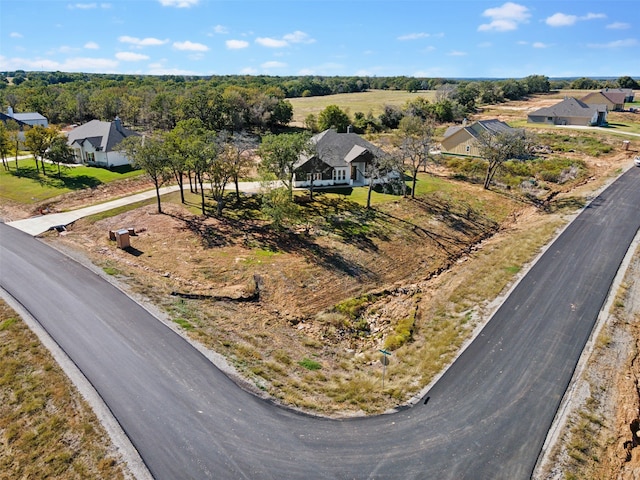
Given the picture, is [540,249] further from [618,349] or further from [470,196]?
[470,196]

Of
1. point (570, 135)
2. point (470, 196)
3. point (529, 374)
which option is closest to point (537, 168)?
point (470, 196)

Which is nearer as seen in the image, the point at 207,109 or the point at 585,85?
the point at 207,109

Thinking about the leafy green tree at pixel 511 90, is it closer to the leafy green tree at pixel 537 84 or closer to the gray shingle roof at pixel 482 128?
the leafy green tree at pixel 537 84

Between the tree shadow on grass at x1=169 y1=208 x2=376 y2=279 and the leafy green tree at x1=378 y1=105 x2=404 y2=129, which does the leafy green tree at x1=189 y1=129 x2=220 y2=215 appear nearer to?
the tree shadow on grass at x1=169 y1=208 x2=376 y2=279

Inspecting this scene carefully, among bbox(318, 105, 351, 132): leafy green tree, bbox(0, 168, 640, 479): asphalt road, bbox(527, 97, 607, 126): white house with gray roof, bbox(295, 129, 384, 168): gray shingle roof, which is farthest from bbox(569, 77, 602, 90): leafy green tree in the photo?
bbox(0, 168, 640, 479): asphalt road

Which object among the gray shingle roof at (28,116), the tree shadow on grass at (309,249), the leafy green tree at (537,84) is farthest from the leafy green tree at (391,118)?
the leafy green tree at (537,84)

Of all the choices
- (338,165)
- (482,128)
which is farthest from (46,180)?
(482,128)

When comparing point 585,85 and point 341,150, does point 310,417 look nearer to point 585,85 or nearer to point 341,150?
point 341,150
